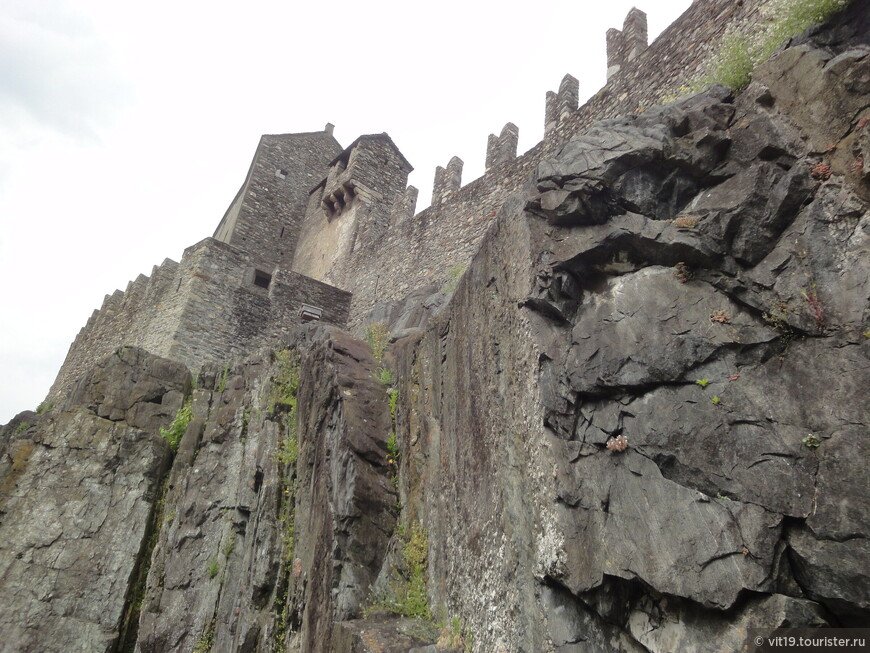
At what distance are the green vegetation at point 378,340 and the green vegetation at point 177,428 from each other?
12.6ft

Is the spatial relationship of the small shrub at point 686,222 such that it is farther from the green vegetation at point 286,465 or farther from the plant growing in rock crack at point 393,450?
the green vegetation at point 286,465

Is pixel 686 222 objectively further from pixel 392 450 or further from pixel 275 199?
pixel 275 199

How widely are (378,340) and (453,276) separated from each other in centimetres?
297

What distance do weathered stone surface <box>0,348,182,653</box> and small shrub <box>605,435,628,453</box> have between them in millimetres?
8273

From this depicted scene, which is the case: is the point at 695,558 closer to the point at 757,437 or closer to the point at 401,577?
the point at 757,437

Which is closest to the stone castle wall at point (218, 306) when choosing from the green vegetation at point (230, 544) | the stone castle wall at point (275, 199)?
the stone castle wall at point (275, 199)

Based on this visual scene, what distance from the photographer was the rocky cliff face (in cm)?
345

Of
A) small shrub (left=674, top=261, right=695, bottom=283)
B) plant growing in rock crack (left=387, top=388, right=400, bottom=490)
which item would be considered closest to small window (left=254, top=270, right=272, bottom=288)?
plant growing in rock crack (left=387, top=388, right=400, bottom=490)

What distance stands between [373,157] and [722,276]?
16.8 metres

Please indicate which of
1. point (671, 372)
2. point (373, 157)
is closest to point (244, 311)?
point (373, 157)

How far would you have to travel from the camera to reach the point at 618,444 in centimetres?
412

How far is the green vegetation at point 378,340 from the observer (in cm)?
921

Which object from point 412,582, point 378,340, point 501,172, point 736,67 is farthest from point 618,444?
point 501,172

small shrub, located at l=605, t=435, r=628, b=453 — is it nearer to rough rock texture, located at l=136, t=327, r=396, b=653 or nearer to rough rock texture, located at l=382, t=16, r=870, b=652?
rough rock texture, located at l=382, t=16, r=870, b=652
